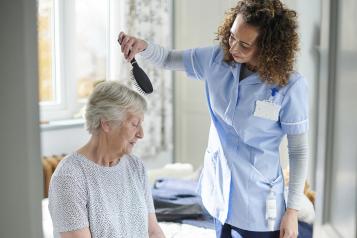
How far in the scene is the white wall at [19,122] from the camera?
493 mm

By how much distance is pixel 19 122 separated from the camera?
51 cm

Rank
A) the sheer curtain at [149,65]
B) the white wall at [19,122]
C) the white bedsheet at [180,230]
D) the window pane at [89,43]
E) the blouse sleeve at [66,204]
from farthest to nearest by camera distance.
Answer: the window pane at [89,43] → the sheer curtain at [149,65] → the white bedsheet at [180,230] → the blouse sleeve at [66,204] → the white wall at [19,122]

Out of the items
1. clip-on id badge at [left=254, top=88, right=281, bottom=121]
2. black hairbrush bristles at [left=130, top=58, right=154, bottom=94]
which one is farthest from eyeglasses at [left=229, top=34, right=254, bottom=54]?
black hairbrush bristles at [left=130, top=58, right=154, bottom=94]

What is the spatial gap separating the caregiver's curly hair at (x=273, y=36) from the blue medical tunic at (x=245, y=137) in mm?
39

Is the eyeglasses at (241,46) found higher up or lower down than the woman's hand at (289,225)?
higher up

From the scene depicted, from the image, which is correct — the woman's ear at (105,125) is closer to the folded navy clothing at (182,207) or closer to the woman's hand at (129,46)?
the woman's hand at (129,46)

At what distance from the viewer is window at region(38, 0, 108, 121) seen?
336cm

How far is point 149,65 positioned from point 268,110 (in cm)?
225

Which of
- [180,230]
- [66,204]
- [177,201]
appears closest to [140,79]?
[66,204]

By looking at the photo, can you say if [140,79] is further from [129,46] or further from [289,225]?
[289,225]

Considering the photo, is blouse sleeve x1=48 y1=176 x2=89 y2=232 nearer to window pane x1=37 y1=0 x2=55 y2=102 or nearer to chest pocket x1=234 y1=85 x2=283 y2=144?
chest pocket x1=234 y1=85 x2=283 y2=144

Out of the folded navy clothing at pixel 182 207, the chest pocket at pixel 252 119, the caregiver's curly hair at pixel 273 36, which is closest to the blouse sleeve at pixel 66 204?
the chest pocket at pixel 252 119

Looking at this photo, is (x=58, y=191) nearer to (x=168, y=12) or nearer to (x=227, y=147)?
(x=227, y=147)

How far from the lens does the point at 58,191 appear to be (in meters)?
1.33
